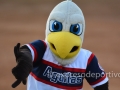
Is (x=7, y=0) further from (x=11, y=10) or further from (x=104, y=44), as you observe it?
(x=104, y=44)

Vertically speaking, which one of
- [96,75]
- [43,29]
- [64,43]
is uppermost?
[64,43]

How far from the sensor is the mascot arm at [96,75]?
1.01 metres

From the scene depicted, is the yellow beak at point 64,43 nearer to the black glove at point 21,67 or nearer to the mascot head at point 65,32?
the mascot head at point 65,32

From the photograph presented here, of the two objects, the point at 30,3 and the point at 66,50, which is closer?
the point at 66,50

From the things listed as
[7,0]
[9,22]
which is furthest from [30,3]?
[9,22]

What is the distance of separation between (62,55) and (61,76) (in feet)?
0.28

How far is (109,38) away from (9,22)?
1052 millimetres

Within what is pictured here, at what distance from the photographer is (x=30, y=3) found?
393cm

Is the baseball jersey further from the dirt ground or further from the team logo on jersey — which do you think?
the dirt ground

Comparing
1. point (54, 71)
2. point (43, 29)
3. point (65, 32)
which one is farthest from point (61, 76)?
point (43, 29)

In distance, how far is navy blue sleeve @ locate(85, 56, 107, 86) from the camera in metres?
1.01

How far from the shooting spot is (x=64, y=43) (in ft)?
3.00

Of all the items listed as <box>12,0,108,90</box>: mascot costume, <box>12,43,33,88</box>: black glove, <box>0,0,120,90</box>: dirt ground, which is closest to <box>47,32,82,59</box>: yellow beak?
<box>12,0,108,90</box>: mascot costume

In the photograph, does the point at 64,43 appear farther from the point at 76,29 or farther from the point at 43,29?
the point at 43,29
